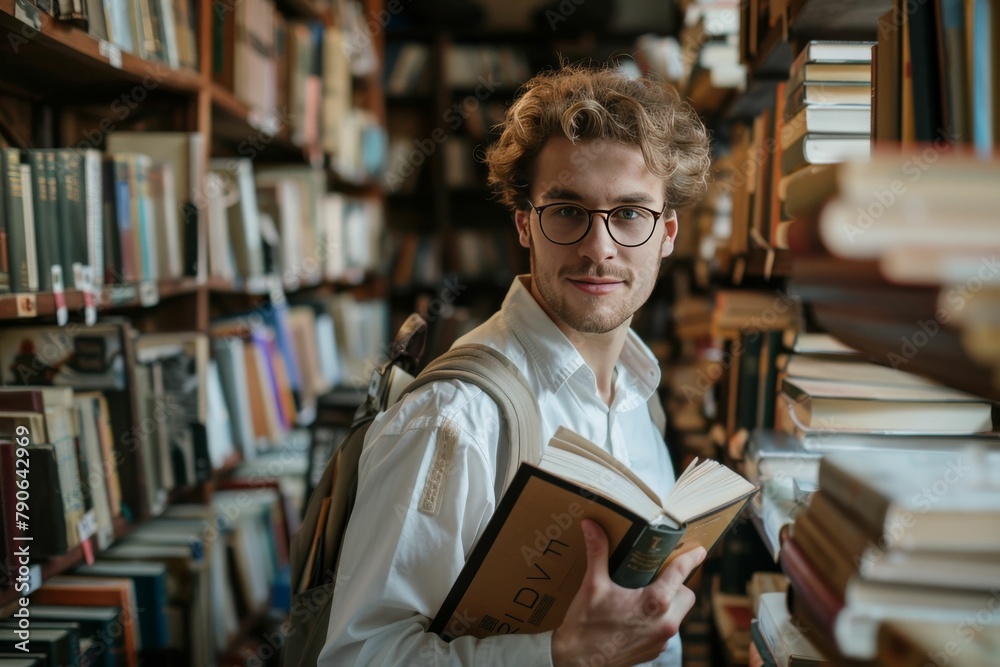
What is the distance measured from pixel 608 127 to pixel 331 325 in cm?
227

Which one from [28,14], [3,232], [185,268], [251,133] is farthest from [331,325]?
[28,14]

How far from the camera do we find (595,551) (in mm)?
854

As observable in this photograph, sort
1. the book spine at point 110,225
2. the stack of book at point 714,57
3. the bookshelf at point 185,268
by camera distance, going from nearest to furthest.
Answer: the bookshelf at point 185,268, the book spine at point 110,225, the stack of book at point 714,57

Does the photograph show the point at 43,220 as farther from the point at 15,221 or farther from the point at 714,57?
the point at 714,57

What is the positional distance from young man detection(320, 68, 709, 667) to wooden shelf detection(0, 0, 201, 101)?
2.48 ft

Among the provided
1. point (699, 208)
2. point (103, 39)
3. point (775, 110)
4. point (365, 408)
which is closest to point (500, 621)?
point (365, 408)

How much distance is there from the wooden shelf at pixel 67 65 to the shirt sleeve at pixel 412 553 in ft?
2.78

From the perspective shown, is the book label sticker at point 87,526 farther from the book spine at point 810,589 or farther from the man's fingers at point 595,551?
the book spine at point 810,589

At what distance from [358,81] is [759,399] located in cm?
317

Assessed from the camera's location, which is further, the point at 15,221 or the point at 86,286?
the point at 86,286

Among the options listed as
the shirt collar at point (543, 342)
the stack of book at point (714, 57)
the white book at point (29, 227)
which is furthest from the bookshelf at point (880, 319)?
the white book at point (29, 227)

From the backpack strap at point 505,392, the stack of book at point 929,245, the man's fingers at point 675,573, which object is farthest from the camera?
the backpack strap at point 505,392

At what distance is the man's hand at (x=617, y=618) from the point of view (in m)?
0.88

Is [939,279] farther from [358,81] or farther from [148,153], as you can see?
[358,81]
